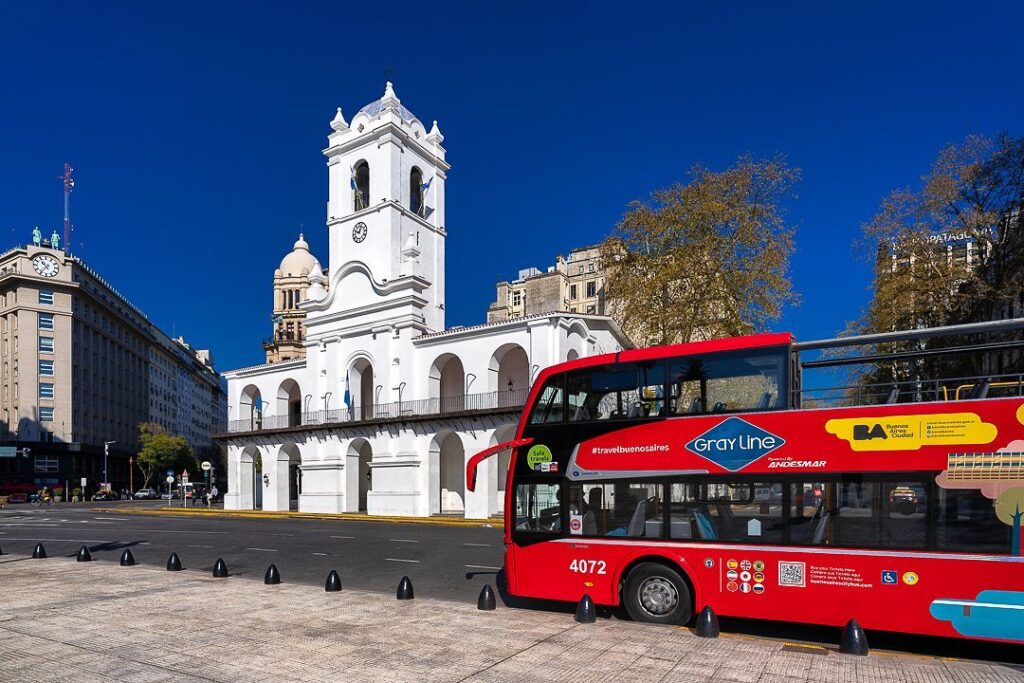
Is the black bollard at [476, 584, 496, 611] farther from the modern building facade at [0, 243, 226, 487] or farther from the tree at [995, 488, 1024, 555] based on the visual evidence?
the modern building facade at [0, 243, 226, 487]

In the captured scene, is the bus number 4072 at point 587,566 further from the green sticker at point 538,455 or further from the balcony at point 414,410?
the balcony at point 414,410

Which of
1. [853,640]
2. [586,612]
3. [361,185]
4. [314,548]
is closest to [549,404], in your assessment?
[586,612]

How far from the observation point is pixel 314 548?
18.6m

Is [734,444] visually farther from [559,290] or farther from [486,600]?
[559,290]

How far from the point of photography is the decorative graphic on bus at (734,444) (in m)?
8.09

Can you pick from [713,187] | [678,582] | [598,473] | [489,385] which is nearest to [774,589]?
[678,582]

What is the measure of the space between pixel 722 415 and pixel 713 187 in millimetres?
18950

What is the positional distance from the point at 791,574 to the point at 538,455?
3692 millimetres

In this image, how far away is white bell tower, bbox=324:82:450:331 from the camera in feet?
112

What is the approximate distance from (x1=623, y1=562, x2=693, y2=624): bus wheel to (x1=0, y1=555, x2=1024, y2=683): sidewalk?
1.04ft

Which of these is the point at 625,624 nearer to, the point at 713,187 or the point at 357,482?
the point at 713,187

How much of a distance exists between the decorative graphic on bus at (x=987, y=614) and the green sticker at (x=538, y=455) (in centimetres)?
495

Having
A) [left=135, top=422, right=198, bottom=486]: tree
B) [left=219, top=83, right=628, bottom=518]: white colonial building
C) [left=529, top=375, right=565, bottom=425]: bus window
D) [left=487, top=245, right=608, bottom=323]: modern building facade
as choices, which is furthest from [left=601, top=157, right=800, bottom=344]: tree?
[left=135, top=422, right=198, bottom=486]: tree

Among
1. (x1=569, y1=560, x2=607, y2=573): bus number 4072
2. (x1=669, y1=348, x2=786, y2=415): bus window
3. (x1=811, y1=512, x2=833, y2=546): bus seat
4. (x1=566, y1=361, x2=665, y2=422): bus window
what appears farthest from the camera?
(x1=569, y1=560, x2=607, y2=573): bus number 4072
